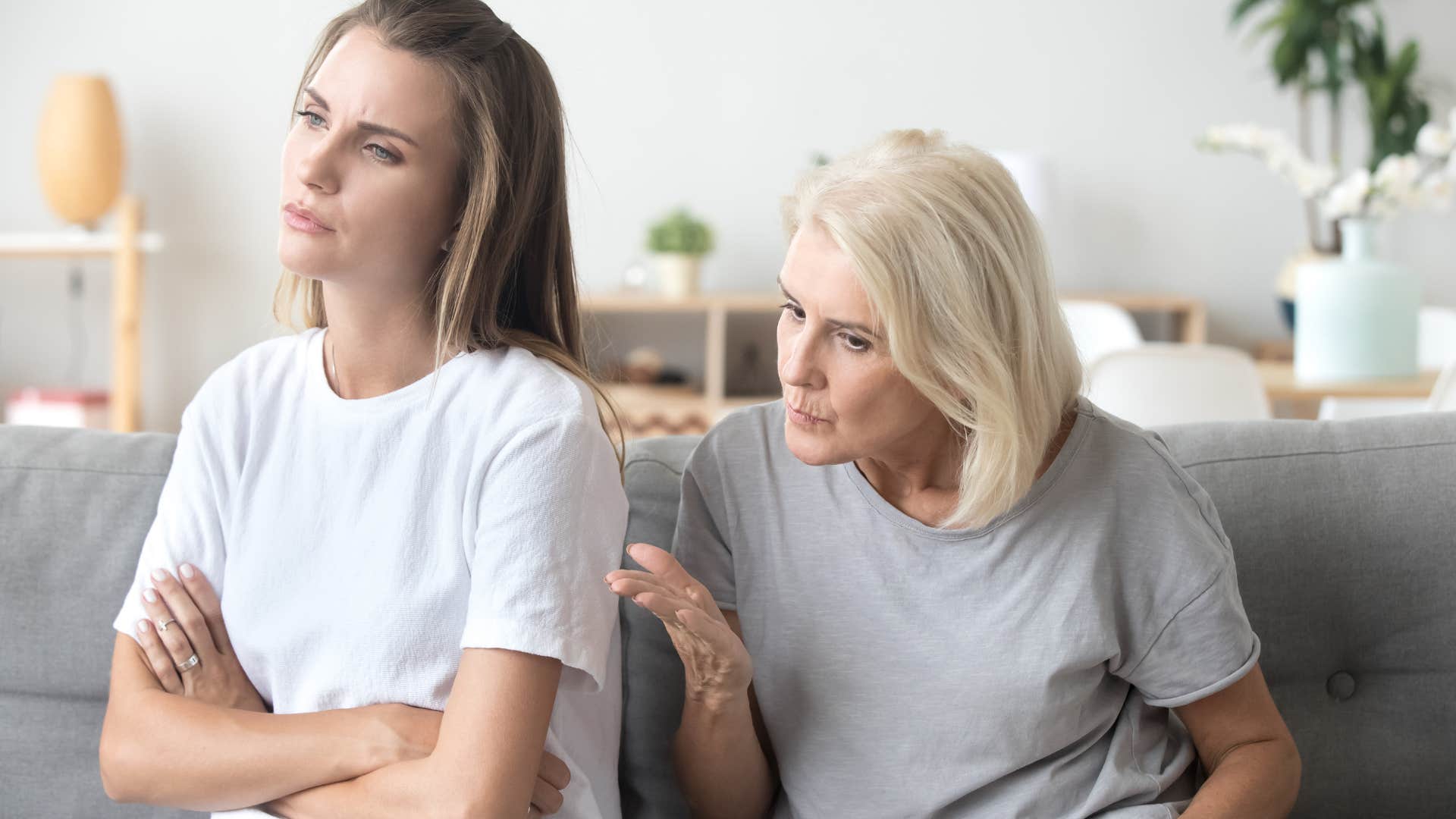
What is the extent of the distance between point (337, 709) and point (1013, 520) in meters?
0.61

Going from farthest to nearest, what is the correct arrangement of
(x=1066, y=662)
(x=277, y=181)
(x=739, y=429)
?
(x=277, y=181) → (x=739, y=429) → (x=1066, y=662)

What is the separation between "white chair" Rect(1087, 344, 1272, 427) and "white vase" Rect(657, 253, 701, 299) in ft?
7.44

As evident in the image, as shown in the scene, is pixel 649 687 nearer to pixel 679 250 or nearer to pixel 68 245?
pixel 679 250

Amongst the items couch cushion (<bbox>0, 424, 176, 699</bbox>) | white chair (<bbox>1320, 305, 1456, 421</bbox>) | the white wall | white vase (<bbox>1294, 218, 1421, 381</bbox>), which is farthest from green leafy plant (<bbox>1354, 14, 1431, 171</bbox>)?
couch cushion (<bbox>0, 424, 176, 699</bbox>)

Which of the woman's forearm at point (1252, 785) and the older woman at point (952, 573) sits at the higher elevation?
the older woman at point (952, 573)

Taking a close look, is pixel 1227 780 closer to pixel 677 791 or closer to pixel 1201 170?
pixel 677 791

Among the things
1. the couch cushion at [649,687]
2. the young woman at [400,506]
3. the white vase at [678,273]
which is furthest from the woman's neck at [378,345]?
the white vase at [678,273]

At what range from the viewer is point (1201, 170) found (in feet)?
16.1

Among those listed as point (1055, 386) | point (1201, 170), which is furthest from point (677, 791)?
point (1201, 170)

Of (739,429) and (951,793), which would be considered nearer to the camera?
(951,793)

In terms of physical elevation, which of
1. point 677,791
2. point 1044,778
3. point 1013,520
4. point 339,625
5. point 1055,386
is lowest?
point 677,791

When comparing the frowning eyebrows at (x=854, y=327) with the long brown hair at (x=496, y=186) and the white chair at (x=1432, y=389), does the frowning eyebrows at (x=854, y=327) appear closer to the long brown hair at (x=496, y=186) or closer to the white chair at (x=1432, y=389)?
the long brown hair at (x=496, y=186)

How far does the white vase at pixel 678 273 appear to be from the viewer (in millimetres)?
4582

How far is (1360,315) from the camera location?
8.54 ft
